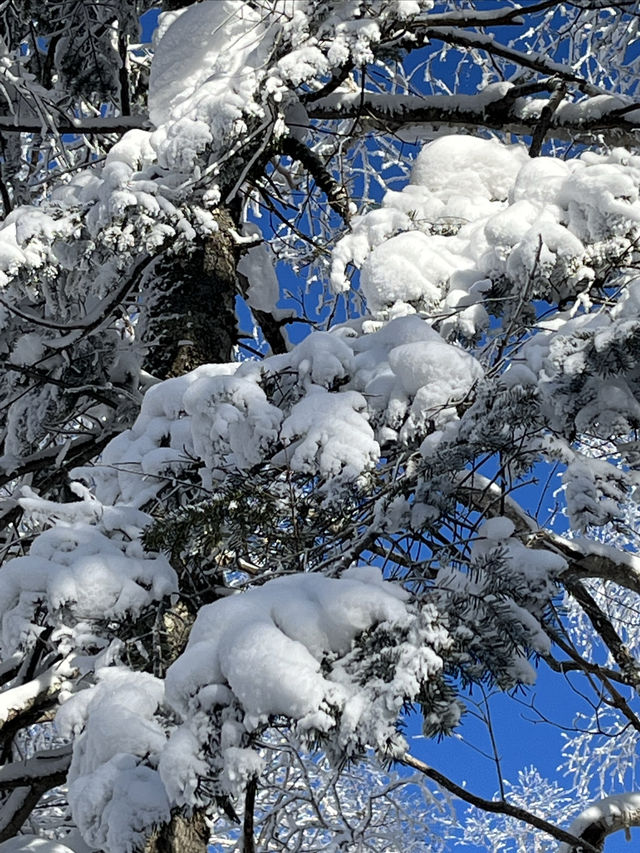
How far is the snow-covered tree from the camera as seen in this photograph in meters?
2.09

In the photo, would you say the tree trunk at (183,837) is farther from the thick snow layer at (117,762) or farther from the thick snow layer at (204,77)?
the thick snow layer at (204,77)

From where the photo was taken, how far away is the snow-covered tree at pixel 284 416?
82.1 inches

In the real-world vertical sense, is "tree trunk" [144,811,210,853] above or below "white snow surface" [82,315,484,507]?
below

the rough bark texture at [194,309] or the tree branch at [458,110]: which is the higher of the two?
the tree branch at [458,110]

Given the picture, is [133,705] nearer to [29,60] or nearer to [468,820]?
[29,60]

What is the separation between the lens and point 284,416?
9.89ft

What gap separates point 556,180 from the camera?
3.99 meters

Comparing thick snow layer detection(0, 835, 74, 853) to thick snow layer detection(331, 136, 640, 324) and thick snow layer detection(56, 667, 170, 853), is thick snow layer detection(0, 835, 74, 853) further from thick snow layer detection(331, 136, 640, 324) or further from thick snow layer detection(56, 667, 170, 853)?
A: thick snow layer detection(331, 136, 640, 324)

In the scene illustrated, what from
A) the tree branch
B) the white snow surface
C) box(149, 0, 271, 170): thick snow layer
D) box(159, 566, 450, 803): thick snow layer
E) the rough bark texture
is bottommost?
Answer: box(159, 566, 450, 803): thick snow layer

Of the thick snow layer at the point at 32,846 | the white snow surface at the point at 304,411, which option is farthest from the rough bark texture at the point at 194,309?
the thick snow layer at the point at 32,846

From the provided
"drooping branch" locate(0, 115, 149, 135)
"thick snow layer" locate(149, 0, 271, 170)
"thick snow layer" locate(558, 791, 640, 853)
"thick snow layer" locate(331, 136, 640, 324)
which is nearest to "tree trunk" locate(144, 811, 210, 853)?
"thick snow layer" locate(331, 136, 640, 324)

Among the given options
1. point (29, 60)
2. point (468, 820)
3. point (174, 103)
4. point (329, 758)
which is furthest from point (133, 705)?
point (468, 820)

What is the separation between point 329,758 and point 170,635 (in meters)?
1.60

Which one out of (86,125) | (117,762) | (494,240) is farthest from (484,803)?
(86,125)
